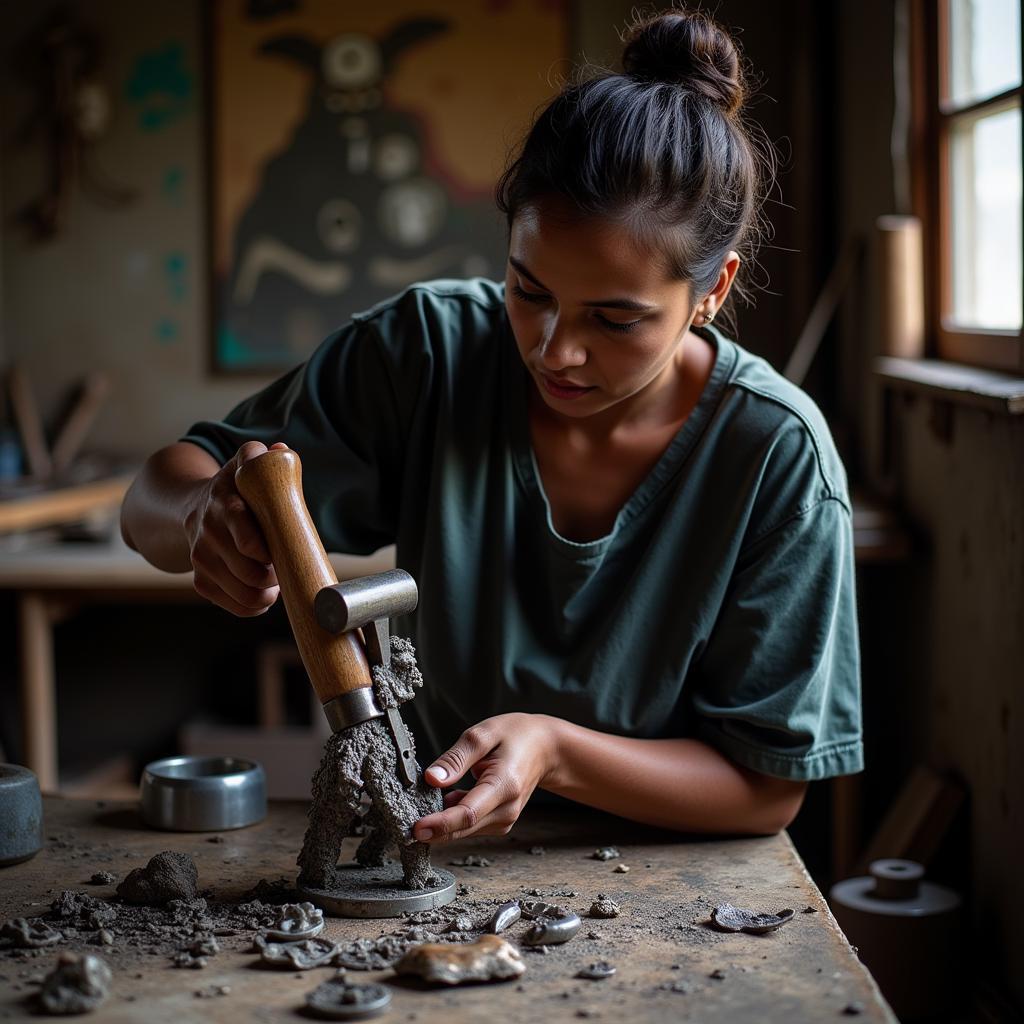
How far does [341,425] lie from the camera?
1693mm

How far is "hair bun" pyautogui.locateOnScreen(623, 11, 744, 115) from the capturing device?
5.06ft

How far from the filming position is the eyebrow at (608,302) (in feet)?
4.66

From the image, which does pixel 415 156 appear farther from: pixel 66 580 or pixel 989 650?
pixel 989 650

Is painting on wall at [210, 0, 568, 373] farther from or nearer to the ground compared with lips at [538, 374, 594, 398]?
farther from the ground

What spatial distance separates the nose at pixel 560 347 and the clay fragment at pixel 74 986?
0.74 metres

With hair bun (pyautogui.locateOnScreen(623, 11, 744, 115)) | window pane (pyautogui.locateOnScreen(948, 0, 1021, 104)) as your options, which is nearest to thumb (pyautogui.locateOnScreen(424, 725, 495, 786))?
hair bun (pyautogui.locateOnScreen(623, 11, 744, 115))

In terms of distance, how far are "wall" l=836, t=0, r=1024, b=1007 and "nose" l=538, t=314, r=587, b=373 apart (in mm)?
1034

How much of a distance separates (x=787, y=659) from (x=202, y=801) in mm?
682

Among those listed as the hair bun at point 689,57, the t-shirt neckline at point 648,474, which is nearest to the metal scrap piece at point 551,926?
the t-shirt neckline at point 648,474

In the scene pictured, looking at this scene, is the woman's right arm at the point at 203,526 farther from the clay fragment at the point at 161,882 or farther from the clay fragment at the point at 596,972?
the clay fragment at the point at 596,972

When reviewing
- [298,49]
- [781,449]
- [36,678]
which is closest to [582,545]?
[781,449]

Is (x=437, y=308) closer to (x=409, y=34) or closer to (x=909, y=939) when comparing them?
(x=909, y=939)

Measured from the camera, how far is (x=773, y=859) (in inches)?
56.7

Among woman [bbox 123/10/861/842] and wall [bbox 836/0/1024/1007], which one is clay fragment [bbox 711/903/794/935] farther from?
wall [bbox 836/0/1024/1007]
